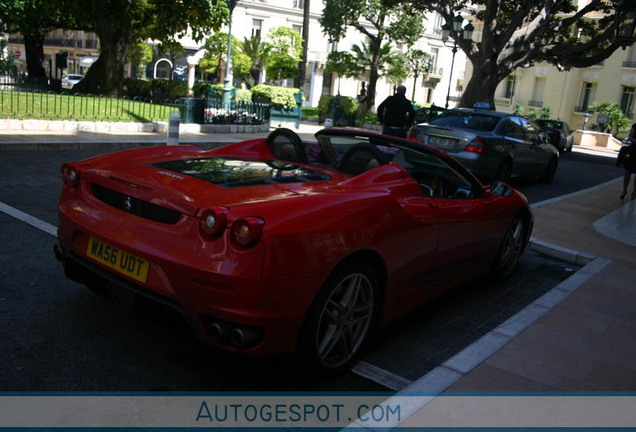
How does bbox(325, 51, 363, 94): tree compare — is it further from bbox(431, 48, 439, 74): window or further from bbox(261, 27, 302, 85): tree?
bbox(431, 48, 439, 74): window

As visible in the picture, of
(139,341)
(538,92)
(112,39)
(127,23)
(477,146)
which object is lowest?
(139,341)

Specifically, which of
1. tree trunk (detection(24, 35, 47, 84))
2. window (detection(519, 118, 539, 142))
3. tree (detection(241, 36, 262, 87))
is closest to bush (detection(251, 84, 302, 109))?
tree trunk (detection(24, 35, 47, 84))

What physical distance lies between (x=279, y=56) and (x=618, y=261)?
35.3m

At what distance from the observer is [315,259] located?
3066 millimetres

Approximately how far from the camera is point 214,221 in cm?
295

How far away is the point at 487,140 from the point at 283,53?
31111 millimetres

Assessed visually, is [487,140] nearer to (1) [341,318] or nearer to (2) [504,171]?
(2) [504,171]

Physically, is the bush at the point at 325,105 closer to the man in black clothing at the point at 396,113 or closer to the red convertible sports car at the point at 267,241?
the man in black clothing at the point at 396,113

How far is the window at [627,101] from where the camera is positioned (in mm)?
47281

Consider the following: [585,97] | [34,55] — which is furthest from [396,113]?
[585,97]

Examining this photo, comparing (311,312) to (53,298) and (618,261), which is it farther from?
(618,261)

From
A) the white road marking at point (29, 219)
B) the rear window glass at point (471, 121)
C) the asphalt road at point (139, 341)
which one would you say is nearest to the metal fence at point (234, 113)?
the rear window glass at point (471, 121)

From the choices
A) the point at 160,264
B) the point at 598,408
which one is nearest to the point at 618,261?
the point at 598,408

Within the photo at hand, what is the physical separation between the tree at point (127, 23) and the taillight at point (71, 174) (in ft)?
58.0
